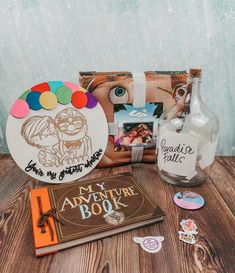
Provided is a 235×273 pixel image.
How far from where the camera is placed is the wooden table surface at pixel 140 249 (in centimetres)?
51

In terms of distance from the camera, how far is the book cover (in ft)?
1.79

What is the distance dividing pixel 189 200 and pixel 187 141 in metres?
0.15

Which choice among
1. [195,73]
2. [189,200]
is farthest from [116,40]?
Result: [189,200]

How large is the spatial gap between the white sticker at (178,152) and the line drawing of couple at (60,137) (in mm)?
218

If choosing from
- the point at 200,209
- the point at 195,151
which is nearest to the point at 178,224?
the point at 200,209

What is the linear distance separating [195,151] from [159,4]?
1.57 ft

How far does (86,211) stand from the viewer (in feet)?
2.00

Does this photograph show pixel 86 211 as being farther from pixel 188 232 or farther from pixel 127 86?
pixel 127 86

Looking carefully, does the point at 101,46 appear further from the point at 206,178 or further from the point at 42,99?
the point at 206,178

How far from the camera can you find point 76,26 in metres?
0.87

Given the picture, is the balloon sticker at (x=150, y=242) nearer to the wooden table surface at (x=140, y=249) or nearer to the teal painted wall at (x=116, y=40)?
the wooden table surface at (x=140, y=249)

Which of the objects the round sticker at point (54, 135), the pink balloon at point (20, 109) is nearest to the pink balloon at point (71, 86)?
the round sticker at point (54, 135)

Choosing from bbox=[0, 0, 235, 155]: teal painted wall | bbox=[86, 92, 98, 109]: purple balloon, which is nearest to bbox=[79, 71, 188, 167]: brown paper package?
bbox=[86, 92, 98, 109]: purple balloon

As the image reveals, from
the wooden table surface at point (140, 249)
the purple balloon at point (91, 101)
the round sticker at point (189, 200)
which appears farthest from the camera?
the purple balloon at point (91, 101)
